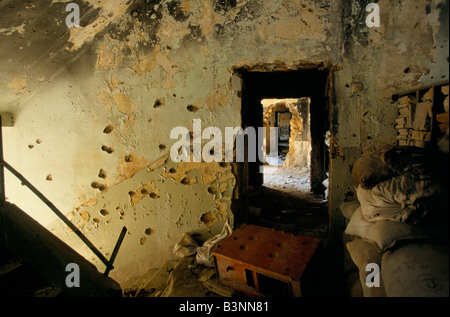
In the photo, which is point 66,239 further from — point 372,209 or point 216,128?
point 372,209

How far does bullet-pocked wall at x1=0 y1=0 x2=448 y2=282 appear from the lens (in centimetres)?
224

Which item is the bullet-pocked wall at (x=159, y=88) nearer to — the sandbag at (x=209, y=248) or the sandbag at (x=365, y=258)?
the sandbag at (x=209, y=248)

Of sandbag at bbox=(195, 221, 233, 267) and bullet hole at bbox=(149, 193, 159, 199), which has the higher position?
bullet hole at bbox=(149, 193, 159, 199)

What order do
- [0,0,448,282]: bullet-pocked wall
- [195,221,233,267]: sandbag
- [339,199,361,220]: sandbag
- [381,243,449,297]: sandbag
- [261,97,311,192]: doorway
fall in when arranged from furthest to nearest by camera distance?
[261,97,311,192]: doorway → [195,221,233,267]: sandbag → [0,0,448,282]: bullet-pocked wall → [339,199,361,220]: sandbag → [381,243,449,297]: sandbag

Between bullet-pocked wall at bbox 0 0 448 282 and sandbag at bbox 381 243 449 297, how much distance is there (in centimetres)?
99

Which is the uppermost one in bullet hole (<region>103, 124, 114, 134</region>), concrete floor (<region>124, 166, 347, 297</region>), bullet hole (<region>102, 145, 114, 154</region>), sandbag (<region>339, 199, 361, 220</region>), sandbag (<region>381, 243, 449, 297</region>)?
bullet hole (<region>103, 124, 114, 134</region>)

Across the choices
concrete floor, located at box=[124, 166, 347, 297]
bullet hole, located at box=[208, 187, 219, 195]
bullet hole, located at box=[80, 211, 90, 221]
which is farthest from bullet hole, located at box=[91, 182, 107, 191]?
bullet hole, located at box=[208, 187, 219, 195]

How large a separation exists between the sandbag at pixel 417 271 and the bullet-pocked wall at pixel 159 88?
989 mm

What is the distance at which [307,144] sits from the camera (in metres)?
8.05

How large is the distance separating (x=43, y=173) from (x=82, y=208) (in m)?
0.63

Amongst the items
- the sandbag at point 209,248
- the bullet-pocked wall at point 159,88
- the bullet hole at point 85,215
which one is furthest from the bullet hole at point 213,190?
the bullet hole at point 85,215

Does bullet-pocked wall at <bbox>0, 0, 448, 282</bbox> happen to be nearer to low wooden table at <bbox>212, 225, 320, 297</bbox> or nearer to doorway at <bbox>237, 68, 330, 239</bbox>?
doorway at <bbox>237, 68, 330, 239</bbox>

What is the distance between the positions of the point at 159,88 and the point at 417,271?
2529 millimetres

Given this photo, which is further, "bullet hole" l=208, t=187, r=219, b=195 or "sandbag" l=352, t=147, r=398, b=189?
"bullet hole" l=208, t=187, r=219, b=195
